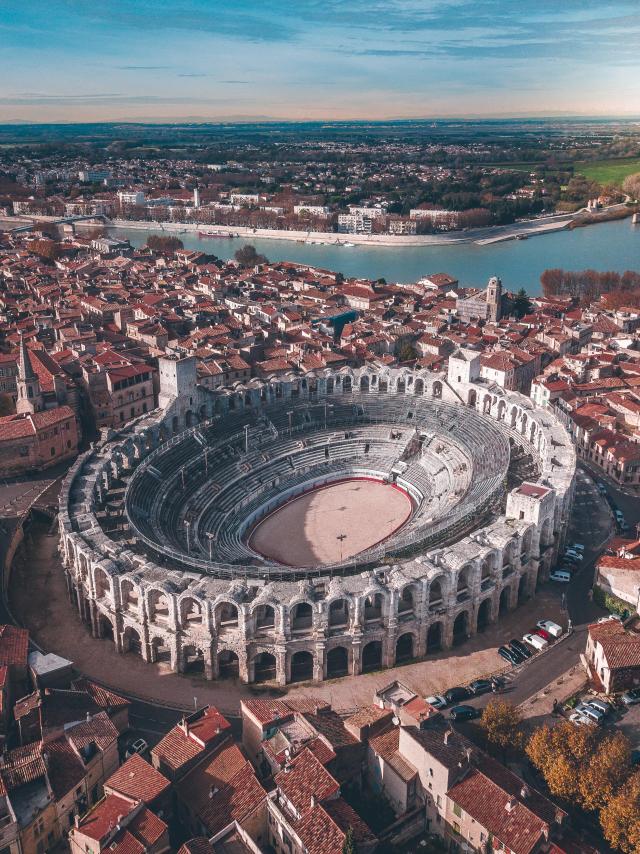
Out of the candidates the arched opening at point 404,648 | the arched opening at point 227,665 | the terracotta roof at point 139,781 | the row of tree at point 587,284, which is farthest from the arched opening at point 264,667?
the row of tree at point 587,284

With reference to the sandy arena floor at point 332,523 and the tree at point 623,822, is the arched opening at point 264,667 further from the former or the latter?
the tree at point 623,822

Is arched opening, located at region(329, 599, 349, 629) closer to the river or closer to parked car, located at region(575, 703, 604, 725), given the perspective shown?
parked car, located at region(575, 703, 604, 725)

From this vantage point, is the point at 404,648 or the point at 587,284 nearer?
the point at 404,648

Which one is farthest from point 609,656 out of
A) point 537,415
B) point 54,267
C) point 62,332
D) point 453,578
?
point 54,267

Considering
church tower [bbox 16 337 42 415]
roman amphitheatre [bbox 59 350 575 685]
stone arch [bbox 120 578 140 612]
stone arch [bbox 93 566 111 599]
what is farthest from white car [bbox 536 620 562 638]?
church tower [bbox 16 337 42 415]

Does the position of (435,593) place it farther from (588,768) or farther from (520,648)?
(588,768)

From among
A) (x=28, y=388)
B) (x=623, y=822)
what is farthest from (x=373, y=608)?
(x=28, y=388)
